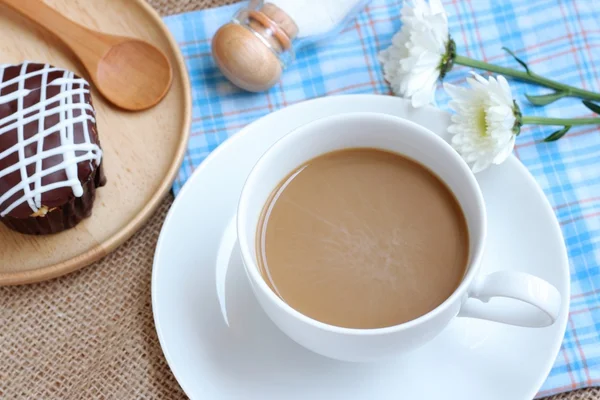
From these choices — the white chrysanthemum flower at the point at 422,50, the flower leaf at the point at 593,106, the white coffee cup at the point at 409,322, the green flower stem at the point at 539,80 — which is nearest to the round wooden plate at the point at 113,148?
the white coffee cup at the point at 409,322

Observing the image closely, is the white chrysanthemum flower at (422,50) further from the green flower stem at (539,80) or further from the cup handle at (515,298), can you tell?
the cup handle at (515,298)

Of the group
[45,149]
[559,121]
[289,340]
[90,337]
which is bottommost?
[90,337]

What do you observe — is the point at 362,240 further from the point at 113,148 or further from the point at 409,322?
the point at 113,148

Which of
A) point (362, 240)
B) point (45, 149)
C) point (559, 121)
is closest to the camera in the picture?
point (362, 240)

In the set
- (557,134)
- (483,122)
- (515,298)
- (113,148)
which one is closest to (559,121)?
(557,134)

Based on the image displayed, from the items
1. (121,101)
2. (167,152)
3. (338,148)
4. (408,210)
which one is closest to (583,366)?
(408,210)

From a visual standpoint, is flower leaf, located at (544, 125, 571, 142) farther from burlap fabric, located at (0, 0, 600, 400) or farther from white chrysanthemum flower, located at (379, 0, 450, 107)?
burlap fabric, located at (0, 0, 600, 400)
